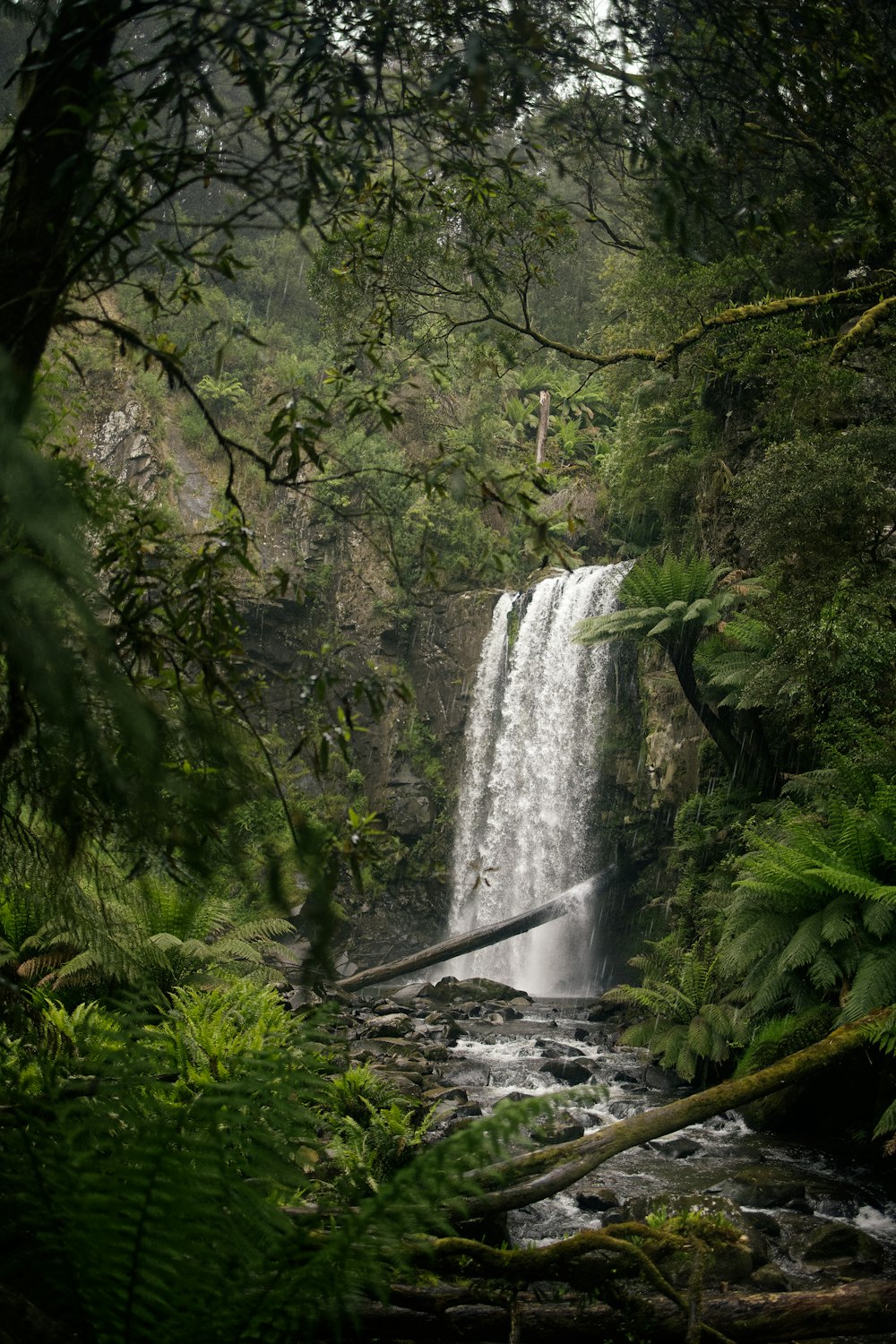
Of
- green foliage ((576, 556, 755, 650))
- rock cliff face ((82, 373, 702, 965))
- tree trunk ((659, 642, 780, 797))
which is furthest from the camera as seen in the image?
rock cliff face ((82, 373, 702, 965))

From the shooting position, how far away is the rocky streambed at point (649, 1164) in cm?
454

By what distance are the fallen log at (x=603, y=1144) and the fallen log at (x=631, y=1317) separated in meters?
0.45

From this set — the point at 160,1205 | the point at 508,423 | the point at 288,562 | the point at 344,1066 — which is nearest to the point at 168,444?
the point at 288,562

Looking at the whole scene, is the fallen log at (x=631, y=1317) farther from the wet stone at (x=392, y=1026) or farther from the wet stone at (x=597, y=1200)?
the wet stone at (x=392, y=1026)

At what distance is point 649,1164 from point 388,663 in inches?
418

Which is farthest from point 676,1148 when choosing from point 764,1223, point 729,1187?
point 764,1223

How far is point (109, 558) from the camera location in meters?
2.23

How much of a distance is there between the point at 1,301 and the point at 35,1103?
1406mm

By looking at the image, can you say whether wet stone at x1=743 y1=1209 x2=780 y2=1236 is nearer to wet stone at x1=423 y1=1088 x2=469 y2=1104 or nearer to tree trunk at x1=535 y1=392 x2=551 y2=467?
wet stone at x1=423 y1=1088 x2=469 y2=1104

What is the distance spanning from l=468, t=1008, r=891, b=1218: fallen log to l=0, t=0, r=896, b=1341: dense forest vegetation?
536 mm

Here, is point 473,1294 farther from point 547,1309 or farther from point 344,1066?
point 344,1066

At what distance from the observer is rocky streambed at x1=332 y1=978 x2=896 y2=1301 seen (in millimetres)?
4535

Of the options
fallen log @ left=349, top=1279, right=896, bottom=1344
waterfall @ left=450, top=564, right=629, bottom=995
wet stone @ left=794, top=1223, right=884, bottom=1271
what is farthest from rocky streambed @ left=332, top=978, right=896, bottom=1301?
waterfall @ left=450, top=564, right=629, bottom=995

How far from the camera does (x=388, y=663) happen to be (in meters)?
16.0
